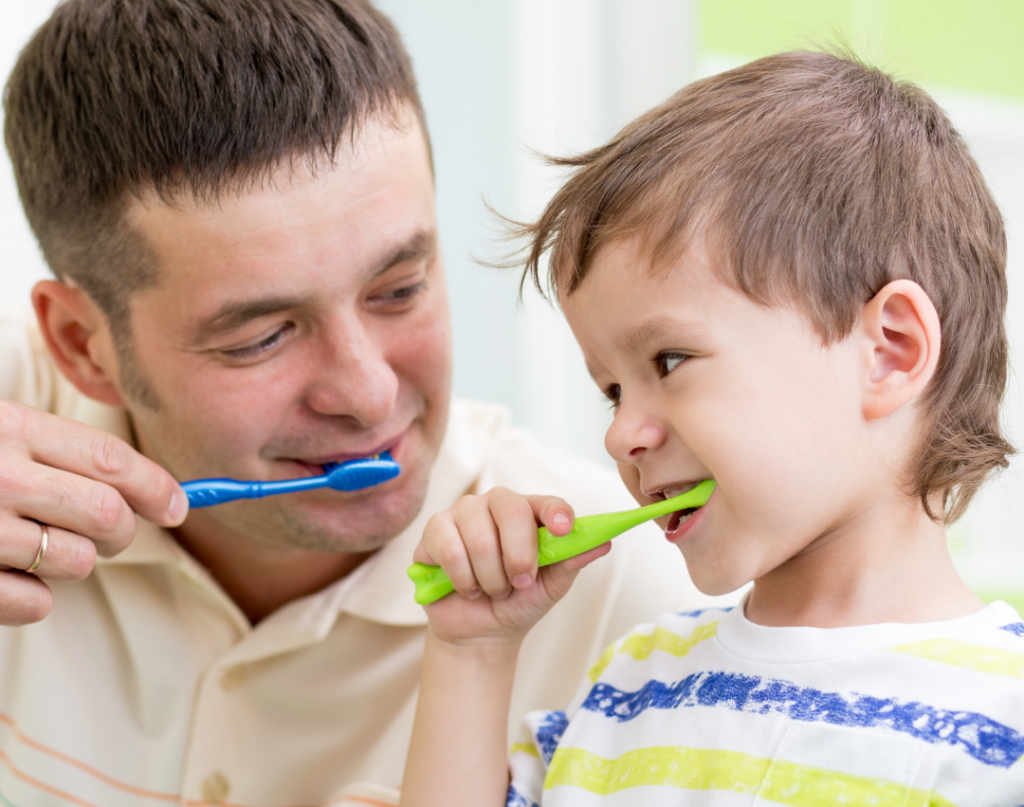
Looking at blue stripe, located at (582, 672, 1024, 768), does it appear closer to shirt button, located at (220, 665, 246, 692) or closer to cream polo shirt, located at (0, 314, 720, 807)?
cream polo shirt, located at (0, 314, 720, 807)

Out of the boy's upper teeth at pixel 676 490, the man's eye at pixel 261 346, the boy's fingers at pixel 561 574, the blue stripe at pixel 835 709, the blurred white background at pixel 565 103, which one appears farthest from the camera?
the blurred white background at pixel 565 103

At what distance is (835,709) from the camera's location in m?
0.67

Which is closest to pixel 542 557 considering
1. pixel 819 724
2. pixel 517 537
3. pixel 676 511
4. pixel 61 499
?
pixel 517 537

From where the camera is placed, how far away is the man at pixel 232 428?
0.98 metres

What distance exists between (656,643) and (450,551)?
0.71ft

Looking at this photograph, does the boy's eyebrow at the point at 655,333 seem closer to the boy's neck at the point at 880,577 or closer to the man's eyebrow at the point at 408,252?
the boy's neck at the point at 880,577

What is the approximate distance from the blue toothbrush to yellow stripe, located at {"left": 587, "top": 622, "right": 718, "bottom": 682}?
1.06ft

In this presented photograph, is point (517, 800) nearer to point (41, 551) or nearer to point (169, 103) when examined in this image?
point (41, 551)

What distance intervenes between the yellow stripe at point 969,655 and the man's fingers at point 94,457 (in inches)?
26.7

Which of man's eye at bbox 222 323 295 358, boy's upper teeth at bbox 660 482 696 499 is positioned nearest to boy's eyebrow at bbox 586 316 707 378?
boy's upper teeth at bbox 660 482 696 499

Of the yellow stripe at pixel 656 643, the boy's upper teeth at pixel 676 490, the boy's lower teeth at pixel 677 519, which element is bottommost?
the yellow stripe at pixel 656 643

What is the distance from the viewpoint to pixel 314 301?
0.99 m

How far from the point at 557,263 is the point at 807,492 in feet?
0.87

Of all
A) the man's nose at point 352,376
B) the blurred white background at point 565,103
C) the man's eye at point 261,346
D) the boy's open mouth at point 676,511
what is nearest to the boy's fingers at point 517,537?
the boy's open mouth at point 676,511
